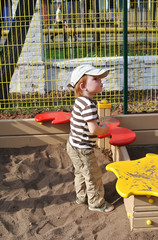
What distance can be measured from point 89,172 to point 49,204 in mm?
567

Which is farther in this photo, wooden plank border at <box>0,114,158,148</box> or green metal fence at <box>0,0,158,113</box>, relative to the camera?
green metal fence at <box>0,0,158,113</box>

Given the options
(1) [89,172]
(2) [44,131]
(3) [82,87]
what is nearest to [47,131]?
(2) [44,131]

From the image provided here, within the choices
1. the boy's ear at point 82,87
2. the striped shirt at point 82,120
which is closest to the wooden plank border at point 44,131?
the striped shirt at point 82,120

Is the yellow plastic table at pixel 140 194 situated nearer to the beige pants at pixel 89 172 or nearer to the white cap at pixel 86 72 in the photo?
the beige pants at pixel 89 172

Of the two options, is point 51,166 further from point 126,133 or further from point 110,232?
point 110,232

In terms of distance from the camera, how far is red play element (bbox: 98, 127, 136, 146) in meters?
3.06

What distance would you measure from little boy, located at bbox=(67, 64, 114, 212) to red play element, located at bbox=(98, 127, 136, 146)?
607 mm

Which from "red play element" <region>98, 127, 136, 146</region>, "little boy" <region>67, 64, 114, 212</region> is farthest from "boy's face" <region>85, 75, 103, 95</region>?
"red play element" <region>98, 127, 136, 146</region>

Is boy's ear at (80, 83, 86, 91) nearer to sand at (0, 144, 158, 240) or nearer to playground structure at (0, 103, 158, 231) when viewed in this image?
sand at (0, 144, 158, 240)

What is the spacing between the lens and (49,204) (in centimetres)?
274

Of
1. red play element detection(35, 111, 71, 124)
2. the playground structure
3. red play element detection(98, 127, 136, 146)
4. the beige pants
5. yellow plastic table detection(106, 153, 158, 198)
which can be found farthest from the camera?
the playground structure

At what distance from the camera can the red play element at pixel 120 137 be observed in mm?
3057

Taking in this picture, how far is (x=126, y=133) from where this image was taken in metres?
3.30

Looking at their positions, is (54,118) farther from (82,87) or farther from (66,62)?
(66,62)
